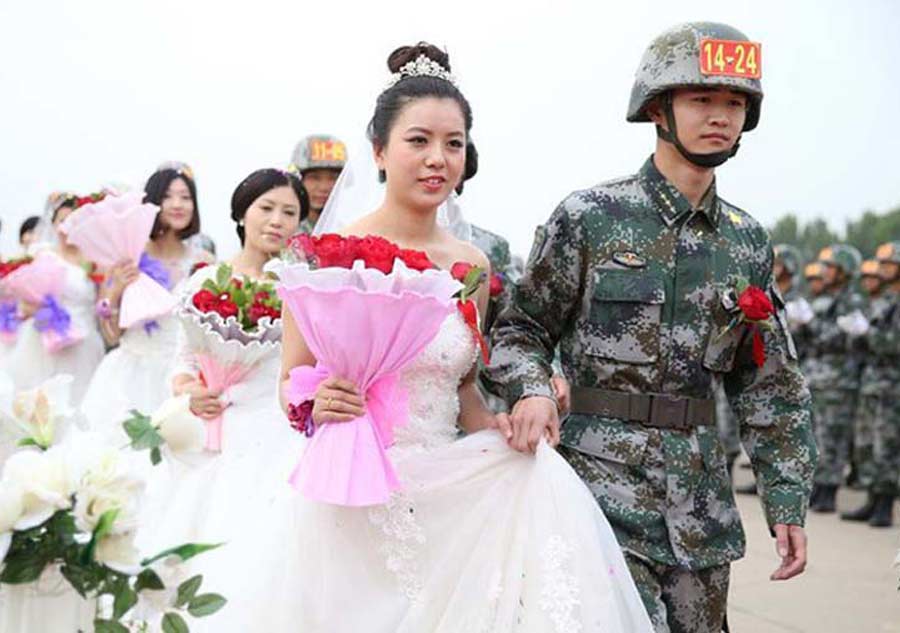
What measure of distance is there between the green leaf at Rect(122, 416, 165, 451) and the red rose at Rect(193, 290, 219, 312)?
3332 millimetres

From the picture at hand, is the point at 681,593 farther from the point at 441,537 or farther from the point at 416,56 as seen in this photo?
the point at 416,56

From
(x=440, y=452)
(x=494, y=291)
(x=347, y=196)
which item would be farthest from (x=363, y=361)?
(x=494, y=291)

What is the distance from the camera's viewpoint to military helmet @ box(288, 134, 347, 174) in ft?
25.0

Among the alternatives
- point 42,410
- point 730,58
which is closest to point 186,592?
point 42,410

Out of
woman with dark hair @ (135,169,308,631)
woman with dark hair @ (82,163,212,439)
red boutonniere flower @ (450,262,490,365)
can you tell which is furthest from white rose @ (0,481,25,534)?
woman with dark hair @ (82,163,212,439)

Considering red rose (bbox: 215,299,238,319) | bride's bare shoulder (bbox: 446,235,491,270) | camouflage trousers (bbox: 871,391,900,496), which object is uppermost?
bride's bare shoulder (bbox: 446,235,491,270)

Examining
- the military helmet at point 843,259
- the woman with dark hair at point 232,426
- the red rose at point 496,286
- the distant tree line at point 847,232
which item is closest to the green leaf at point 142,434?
the woman with dark hair at point 232,426

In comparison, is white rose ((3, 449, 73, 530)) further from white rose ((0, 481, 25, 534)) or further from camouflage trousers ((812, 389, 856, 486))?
camouflage trousers ((812, 389, 856, 486))

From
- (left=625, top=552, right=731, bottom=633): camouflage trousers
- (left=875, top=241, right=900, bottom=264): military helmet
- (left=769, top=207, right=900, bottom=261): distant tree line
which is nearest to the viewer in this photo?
(left=625, top=552, right=731, bottom=633): camouflage trousers

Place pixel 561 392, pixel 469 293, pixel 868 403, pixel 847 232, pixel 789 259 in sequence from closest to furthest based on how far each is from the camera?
pixel 469 293, pixel 561 392, pixel 868 403, pixel 789 259, pixel 847 232

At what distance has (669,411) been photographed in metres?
3.86

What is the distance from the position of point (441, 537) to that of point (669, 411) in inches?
33.0

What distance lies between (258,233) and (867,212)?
4194cm

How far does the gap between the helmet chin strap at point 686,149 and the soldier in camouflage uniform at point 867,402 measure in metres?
7.84
